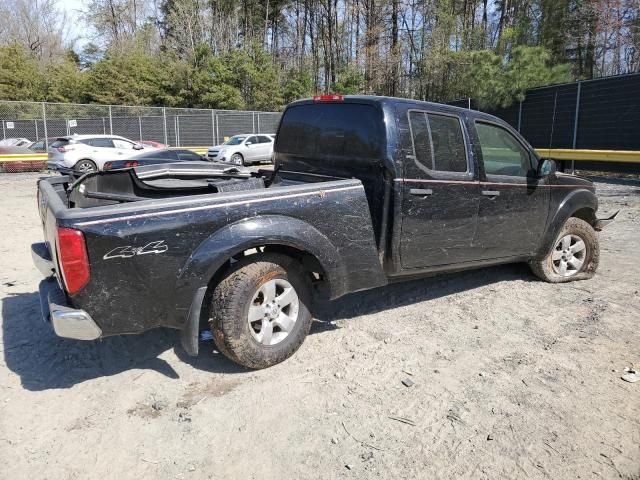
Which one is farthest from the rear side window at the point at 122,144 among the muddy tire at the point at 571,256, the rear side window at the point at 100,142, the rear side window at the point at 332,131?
the muddy tire at the point at 571,256

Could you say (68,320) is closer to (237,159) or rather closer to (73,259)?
(73,259)

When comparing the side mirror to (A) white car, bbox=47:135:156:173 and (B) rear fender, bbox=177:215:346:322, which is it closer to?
(B) rear fender, bbox=177:215:346:322

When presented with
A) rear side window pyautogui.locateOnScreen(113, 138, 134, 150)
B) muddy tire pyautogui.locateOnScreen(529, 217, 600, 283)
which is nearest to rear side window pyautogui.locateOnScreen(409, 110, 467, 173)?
muddy tire pyautogui.locateOnScreen(529, 217, 600, 283)

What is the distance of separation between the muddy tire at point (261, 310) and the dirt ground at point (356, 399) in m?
0.19

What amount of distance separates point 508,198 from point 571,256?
1.45 m

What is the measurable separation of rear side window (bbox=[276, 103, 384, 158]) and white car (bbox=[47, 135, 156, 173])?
47.5ft

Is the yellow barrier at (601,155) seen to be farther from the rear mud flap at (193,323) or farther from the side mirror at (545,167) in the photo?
the rear mud flap at (193,323)

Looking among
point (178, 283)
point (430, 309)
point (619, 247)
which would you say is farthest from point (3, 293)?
point (619, 247)

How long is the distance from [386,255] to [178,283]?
1.67 m

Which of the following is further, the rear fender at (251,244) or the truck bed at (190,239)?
the rear fender at (251,244)

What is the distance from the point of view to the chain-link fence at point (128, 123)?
22516 mm

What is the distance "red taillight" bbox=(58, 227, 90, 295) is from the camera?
9.07 feet

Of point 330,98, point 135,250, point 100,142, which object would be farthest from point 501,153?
point 100,142

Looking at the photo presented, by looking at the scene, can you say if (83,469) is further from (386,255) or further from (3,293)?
(3,293)
